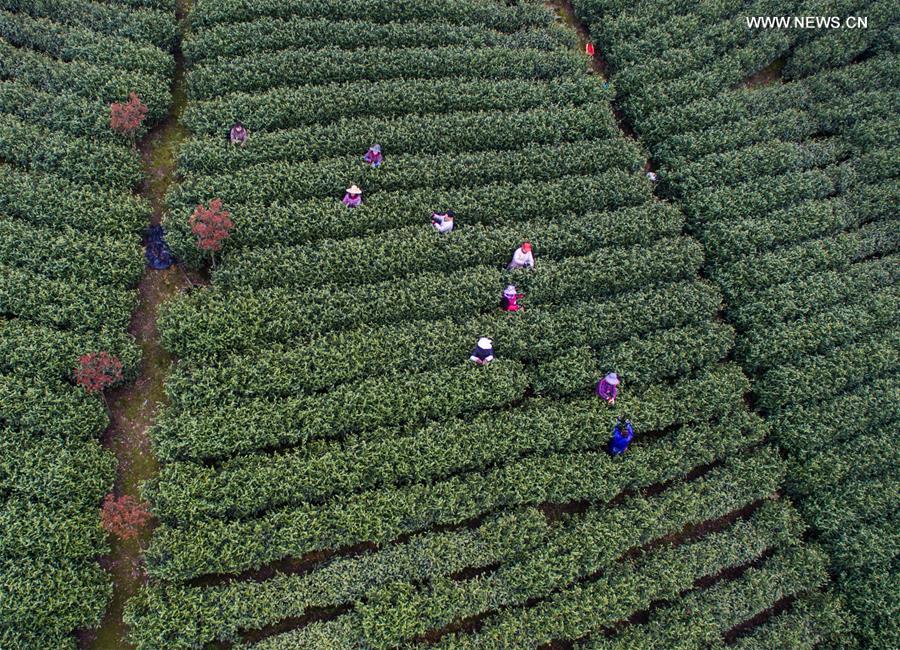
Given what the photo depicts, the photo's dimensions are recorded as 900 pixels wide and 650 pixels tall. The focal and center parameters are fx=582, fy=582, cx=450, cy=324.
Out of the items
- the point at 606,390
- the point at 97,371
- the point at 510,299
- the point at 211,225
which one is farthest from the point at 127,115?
the point at 606,390

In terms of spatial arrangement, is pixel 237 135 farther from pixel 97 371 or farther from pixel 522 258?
pixel 522 258

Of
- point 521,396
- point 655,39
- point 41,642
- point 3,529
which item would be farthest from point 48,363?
point 655,39

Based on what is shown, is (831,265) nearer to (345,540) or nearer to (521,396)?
(521,396)

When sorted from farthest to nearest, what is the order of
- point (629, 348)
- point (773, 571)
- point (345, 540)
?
point (629, 348) < point (773, 571) < point (345, 540)

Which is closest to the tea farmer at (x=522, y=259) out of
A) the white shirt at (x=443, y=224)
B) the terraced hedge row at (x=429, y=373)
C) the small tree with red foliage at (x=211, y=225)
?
the terraced hedge row at (x=429, y=373)

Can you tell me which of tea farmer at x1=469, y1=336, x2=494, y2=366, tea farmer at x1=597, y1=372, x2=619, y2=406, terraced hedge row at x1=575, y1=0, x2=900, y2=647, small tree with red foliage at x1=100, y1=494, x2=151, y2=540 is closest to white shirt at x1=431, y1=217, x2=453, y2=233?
tea farmer at x1=469, y1=336, x2=494, y2=366

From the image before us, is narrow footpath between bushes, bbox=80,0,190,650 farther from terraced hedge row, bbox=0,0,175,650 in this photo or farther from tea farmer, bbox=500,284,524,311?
tea farmer, bbox=500,284,524,311
